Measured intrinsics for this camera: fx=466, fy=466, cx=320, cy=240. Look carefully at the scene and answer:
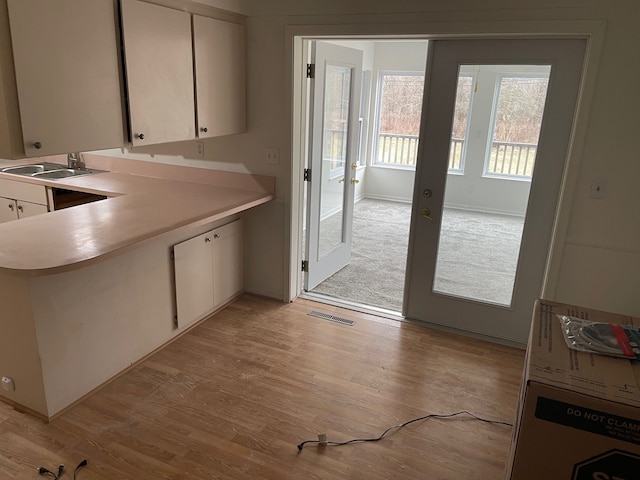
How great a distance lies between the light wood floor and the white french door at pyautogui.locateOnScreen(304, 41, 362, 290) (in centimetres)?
89

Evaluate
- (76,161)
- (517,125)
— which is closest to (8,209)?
(76,161)

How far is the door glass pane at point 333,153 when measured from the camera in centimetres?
376

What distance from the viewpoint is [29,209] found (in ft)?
11.5

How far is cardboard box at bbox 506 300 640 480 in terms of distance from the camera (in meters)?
1.19

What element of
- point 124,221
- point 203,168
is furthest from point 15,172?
point 124,221

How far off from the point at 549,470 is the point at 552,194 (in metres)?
2.06

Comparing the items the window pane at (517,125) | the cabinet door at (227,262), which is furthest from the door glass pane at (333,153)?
the window pane at (517,125)

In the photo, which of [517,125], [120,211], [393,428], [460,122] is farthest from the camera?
[460,122]

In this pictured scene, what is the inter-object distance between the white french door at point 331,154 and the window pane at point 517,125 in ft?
4.33

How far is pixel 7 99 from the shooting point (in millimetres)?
2012

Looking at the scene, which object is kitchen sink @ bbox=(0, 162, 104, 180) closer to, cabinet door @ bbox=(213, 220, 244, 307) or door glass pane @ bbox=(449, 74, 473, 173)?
cabinet door @ bbox=(213, 220, 244, 307)

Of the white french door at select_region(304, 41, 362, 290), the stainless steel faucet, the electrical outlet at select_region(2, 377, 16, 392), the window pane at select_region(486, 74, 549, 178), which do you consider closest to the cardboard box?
the window pane at select_region(486, 74, 549, 178)

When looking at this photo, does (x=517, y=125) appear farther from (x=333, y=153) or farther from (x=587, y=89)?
(x=333, y=153)

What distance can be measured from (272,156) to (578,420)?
272 cm
